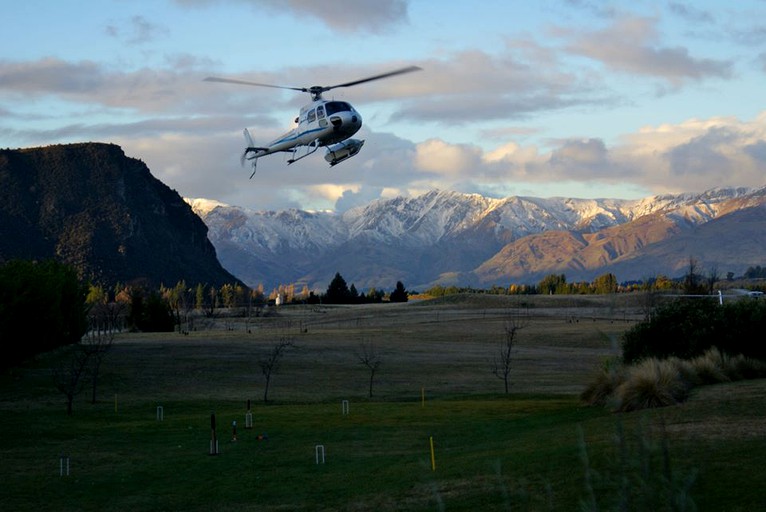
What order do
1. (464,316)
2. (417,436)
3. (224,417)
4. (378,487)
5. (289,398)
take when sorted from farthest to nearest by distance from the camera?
(464,316), (289,398), (224,417), (417,436), (378,487)

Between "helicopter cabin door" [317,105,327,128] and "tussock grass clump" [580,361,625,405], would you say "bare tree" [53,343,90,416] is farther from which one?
"tussock grass clump" [580,361,625,405]

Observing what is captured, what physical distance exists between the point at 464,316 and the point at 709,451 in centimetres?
12867

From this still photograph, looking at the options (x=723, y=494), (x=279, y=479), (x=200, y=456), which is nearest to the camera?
(x=723, y=494)

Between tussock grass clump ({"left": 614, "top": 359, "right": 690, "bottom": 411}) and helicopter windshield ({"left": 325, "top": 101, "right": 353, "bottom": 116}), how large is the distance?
1807 cm

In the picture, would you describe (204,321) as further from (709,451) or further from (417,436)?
(709,451)

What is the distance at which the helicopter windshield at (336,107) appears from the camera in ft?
141

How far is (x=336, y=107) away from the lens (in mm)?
43000

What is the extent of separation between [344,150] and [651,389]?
19.3m

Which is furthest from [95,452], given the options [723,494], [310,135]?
[723,494]

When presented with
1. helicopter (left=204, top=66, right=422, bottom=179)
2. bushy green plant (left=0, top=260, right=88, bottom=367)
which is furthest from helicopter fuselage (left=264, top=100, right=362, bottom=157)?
bushy green plant (left=0, top=260, right=88, bottom=367)

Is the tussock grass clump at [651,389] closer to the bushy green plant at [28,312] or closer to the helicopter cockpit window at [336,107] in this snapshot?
the helicopter cockpit window at [336,107]

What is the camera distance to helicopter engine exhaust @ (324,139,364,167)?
43469 millimetres

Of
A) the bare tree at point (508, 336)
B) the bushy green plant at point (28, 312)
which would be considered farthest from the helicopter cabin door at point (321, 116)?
the bare tree at point (508, 336)

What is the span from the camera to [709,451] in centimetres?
2077
